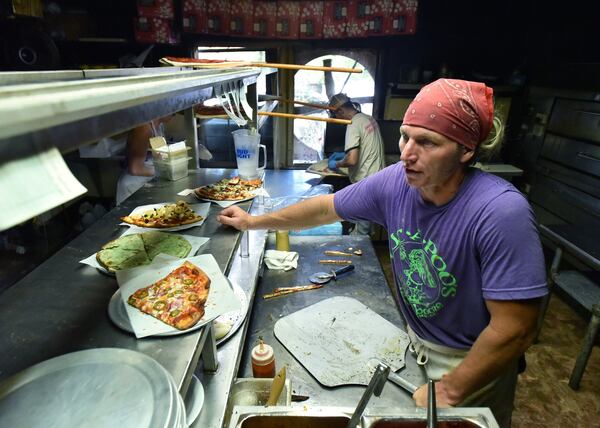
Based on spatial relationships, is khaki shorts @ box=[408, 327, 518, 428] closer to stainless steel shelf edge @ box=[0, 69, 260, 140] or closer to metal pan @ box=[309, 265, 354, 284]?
metal pan @ box=[309, 265, 354, 284]

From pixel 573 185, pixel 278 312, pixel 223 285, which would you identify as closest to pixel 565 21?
pixel 573 185

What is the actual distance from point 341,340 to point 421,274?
1.88 feet

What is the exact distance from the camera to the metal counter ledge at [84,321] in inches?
33.0

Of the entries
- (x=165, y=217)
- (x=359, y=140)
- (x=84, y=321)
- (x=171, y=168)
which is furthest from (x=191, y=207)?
(x=359, y=140)

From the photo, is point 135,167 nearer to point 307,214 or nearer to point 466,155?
point 307,214

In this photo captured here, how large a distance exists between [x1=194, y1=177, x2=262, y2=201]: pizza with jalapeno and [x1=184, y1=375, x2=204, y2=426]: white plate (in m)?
0.96

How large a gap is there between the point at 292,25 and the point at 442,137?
13.2 ft

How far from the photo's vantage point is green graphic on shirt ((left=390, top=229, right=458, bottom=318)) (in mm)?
1459

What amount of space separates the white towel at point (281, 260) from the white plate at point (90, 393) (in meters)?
1.71

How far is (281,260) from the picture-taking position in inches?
97.7

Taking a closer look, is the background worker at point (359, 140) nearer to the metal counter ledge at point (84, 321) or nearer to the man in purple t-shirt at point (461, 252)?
the man in purple t-shirt at point (461, 252)

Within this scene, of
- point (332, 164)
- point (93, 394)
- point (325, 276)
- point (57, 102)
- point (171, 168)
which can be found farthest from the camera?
point (332, 164)

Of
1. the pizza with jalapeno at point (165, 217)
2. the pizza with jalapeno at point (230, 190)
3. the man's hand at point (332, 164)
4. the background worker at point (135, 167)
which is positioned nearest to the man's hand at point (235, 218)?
the pizza with jalapeno at point (165, 217)

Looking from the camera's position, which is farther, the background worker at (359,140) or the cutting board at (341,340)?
the background worker at (359,140)
